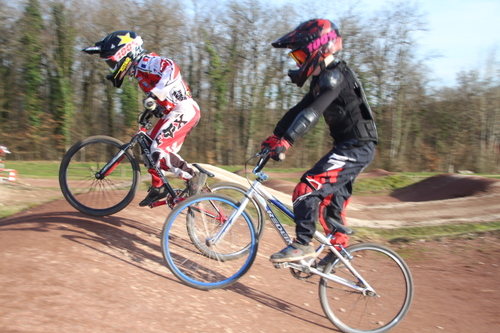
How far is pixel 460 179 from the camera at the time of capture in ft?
48.3

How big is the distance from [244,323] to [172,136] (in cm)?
227

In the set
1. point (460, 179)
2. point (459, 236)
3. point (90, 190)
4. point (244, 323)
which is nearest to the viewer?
point (244, 323)

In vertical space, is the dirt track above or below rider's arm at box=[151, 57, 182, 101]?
below

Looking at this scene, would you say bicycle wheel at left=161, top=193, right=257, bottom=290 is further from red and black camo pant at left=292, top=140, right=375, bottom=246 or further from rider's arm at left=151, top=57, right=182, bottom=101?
rider's arm at left=151, top=57, right=182, bottom=101

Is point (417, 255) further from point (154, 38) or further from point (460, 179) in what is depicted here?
point (154, 38)

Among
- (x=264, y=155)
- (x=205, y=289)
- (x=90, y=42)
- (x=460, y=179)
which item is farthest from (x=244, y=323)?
(x=90, y=42)

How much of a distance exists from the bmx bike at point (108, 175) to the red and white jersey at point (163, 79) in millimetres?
362

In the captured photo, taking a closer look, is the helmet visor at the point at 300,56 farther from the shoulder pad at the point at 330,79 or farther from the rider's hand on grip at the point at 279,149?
the rider's hand on grip at the point at 279,149

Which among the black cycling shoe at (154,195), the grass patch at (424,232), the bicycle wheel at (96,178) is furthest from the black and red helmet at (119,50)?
the grass patch at (424,232)

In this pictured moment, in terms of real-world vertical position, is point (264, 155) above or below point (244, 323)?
above

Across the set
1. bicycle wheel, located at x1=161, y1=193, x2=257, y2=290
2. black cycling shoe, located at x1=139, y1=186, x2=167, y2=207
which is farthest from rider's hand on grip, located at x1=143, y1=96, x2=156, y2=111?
bicycle wheel, located at x1=161, y1=193, x2=257, y2=290

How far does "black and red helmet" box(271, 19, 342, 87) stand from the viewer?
3666mm

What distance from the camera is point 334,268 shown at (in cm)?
393

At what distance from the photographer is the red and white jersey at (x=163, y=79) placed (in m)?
4.71
